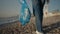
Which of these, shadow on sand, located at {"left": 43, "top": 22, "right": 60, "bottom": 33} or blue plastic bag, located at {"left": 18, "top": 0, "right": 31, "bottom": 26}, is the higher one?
blue plastic bag, located at {"left": 18, "top": 0, "right": 31, "bottom": 26}

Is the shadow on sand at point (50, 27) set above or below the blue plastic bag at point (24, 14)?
below

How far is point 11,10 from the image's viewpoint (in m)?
2.15

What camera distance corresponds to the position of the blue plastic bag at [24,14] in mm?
2188

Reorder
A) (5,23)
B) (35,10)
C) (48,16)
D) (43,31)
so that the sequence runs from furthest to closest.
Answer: (48,16) → (5,23) → (43,31) → (35,10)

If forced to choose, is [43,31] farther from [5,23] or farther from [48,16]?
[5,23]

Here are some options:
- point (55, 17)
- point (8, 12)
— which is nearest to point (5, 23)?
point (8, 12)

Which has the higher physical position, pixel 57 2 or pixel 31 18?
pixel 57 2

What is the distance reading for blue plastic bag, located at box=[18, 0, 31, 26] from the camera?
2.19 m

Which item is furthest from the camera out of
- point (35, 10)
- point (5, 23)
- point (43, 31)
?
point (5, 23)

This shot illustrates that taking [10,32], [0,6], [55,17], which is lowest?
[10,32]

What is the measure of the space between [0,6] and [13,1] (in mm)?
188

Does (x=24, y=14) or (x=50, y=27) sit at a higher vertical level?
(x=24, y=14)

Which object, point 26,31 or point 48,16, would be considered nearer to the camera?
point 26,31

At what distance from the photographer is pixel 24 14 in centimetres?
225
